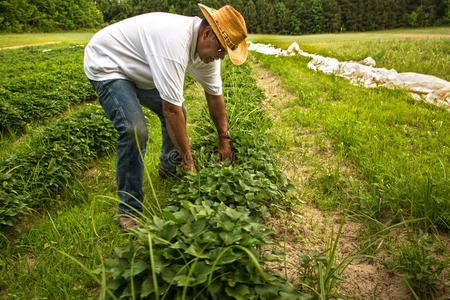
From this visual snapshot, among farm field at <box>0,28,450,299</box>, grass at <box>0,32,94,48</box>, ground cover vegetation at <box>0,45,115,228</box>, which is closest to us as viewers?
farm field at <box>0,28,450,299</box>

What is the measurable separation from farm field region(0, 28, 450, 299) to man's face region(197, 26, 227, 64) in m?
0.91

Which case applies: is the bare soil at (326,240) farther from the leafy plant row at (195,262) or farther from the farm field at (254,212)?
the leafy plant row at (195,262)

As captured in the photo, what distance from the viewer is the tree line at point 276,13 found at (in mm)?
26755

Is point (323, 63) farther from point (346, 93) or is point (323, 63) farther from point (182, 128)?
point (182, 128)

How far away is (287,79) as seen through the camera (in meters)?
6.95

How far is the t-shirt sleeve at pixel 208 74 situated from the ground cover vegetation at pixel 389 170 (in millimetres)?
1221

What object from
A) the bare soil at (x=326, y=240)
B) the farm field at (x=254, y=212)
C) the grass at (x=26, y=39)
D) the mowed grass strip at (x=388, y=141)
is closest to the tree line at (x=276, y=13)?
the grass at (x=26, y=39)

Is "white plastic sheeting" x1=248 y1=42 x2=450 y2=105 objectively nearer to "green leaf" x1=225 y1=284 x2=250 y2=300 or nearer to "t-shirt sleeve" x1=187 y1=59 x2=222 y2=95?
"t-shirt sleeve" x1=187 y1=59 x2=222 y2=95

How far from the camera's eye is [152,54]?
1899 millimetres

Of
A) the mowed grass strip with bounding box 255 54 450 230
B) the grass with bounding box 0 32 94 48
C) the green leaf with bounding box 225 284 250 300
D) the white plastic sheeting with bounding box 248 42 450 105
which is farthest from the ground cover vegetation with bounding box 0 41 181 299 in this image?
the grass with bounding box 0 32 94 48

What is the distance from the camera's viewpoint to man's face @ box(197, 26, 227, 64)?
1992mm

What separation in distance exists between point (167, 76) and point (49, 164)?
192 cm

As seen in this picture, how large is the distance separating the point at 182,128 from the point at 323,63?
8586mm

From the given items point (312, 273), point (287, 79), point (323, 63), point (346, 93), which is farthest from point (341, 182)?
point (323, 63)
